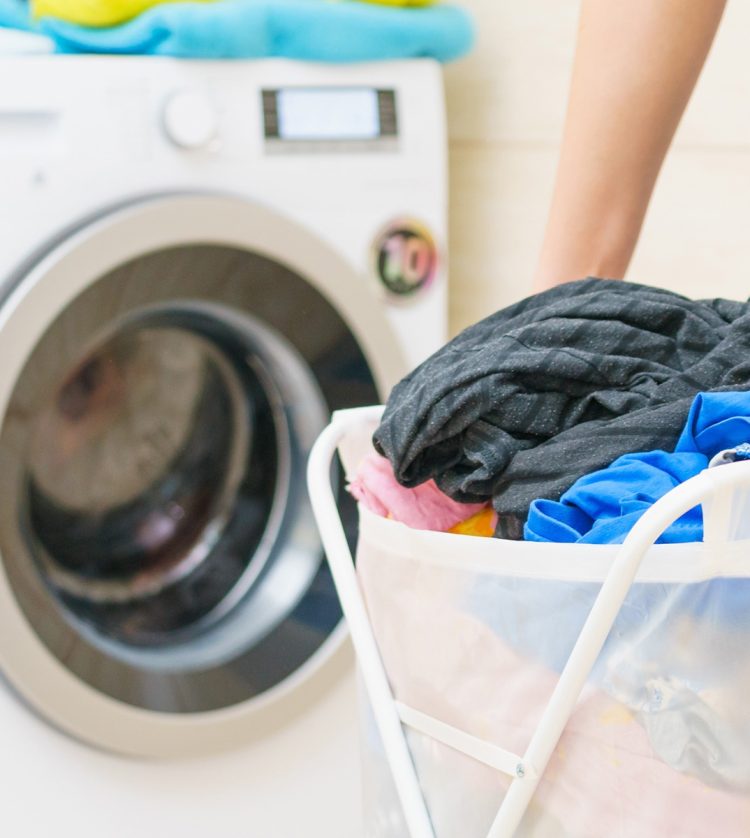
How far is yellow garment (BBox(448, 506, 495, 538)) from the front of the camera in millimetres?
577

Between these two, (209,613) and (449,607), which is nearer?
(449,607)

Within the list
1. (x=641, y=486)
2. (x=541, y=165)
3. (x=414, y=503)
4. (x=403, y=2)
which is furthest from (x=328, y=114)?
(x=641, y=486)

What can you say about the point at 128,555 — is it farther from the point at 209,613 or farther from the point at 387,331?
the point at 387,331

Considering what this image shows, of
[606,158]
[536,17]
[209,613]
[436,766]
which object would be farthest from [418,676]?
[536,17]

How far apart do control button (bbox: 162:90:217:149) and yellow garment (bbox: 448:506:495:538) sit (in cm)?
55

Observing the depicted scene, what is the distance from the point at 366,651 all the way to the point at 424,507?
0.08 metres

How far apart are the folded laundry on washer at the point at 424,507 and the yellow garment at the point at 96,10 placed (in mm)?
629

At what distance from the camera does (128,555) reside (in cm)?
114

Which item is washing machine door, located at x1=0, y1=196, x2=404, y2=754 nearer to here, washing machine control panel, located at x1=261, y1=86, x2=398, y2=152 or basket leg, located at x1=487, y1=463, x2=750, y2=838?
washing machine control panel, located at x1=261, y1=86, x2=398, y2=152

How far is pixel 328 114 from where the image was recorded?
3.54ft

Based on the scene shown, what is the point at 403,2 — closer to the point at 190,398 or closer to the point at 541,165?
the point at 541,165

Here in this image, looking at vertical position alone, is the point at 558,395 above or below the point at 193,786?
above

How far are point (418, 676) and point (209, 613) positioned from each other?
24.3 inches

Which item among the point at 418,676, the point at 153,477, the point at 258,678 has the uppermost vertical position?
the point at 418,676
